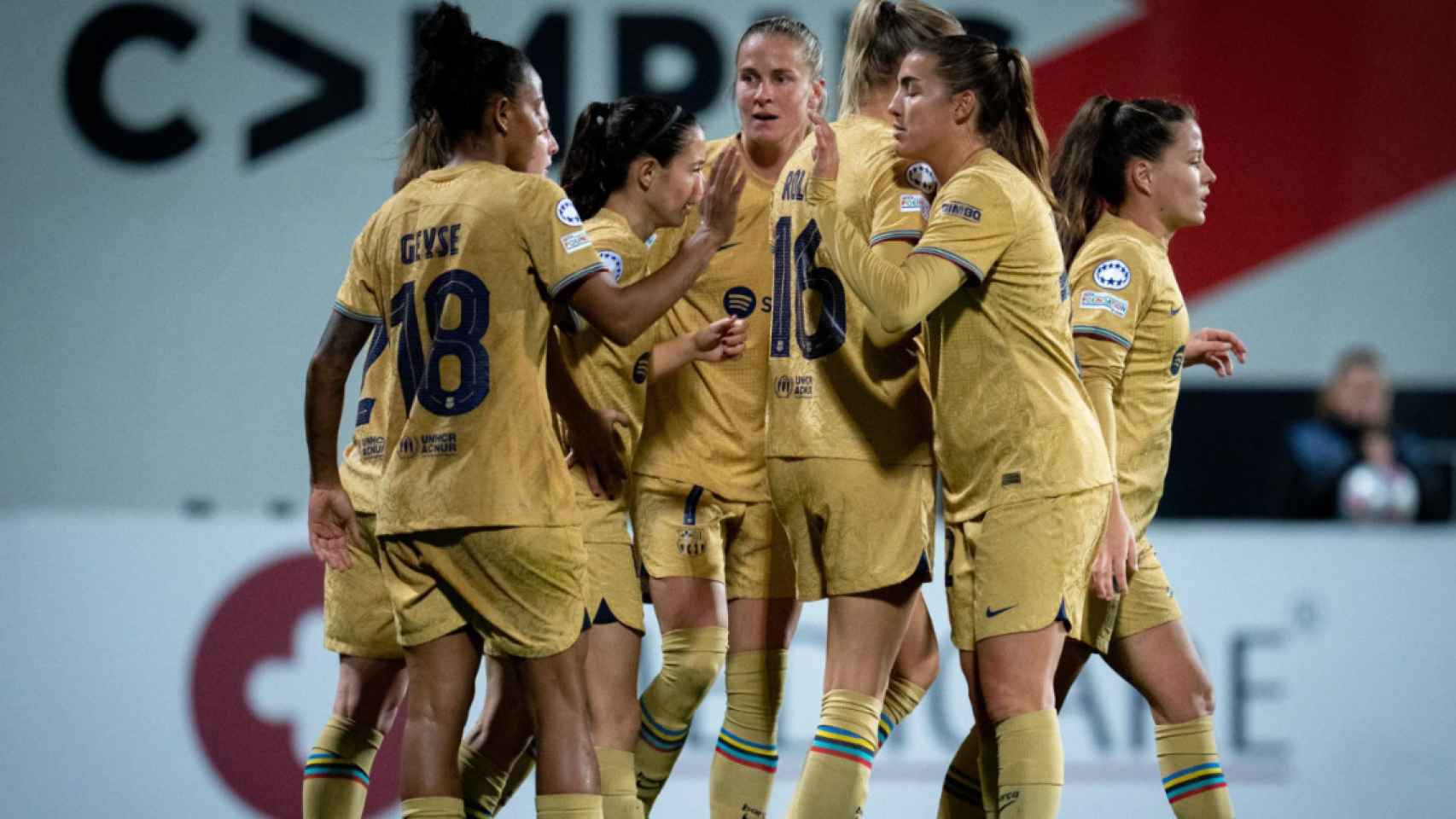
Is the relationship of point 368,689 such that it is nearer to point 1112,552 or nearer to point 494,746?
point 494,746

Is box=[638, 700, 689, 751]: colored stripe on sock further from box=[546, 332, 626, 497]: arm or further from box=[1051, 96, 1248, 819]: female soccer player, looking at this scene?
box=[1051, 96, 1248, 819]: female soccer player

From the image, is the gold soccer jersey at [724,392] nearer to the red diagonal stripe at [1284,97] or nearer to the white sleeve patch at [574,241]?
the white sleeve patch at [574,241]

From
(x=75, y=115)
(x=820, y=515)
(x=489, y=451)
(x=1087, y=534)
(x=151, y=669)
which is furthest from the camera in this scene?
(x=75, y=115)

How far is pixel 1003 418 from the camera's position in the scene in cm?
346

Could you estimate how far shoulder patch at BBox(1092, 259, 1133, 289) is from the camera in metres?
3.83

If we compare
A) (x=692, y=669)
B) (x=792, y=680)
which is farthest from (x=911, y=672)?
(x=792, y=680)

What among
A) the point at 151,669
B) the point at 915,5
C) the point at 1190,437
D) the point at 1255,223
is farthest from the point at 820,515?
the point at 1255,223

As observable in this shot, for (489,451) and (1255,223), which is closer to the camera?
(489,451)

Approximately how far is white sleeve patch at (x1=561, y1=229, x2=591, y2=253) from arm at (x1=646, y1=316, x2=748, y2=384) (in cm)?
62

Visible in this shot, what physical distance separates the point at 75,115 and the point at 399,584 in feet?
15.2

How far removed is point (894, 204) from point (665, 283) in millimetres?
537

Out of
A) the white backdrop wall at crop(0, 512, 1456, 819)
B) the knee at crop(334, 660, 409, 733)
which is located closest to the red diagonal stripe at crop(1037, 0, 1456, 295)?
the white backdrop wall at crop(0, 512, 1456, 819)

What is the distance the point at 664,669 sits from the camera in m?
4.18

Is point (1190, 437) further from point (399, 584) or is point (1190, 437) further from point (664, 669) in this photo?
point (399, 584)
